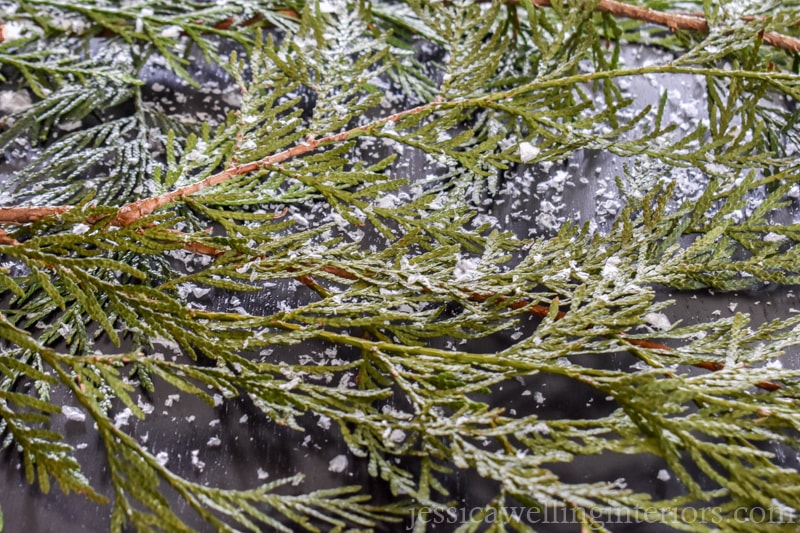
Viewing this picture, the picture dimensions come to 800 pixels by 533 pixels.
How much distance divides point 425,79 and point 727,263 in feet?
2.29

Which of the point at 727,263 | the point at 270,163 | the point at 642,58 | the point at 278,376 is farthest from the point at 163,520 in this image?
the point at 642,58

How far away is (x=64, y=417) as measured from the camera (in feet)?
3.13

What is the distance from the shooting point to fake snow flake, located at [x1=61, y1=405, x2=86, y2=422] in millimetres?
948

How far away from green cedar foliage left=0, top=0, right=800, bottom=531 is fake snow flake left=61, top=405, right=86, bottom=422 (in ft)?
0.11

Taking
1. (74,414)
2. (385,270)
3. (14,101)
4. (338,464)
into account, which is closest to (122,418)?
(74,414)

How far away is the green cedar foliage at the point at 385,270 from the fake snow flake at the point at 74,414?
0.03 metres

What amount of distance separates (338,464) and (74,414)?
0.37m

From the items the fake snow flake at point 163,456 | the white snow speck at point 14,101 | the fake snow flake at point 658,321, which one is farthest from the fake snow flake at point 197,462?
the white snow speck at point 14,101

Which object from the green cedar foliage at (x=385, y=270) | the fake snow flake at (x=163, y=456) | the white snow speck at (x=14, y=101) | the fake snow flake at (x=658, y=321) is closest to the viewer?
the green cedar foliage at (x=385, y=270)

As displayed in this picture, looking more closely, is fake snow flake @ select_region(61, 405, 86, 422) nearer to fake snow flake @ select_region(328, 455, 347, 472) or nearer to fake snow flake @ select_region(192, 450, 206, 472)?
fake snow flake @ select_region(192, 450, 206, 472)

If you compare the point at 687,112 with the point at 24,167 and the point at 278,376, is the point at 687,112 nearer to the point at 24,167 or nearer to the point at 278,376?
the point at 278,376

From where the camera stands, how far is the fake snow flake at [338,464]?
0.92 meters

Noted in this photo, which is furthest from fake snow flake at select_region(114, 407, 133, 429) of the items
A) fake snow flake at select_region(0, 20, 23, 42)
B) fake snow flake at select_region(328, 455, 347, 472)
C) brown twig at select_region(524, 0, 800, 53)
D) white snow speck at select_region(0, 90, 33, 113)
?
brown twig at select_region(524, 0, 800, 53)

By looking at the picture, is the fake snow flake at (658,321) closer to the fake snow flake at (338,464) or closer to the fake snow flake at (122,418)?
the fake snow flake at (338,464)
